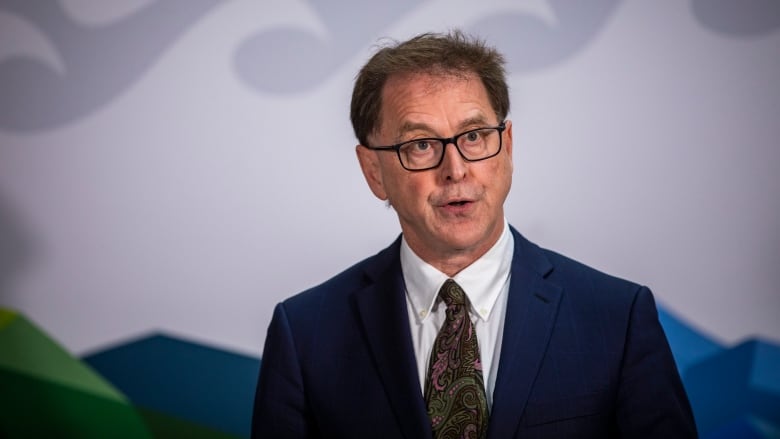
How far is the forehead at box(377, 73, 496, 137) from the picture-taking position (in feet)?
5.45

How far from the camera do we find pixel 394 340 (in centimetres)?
167

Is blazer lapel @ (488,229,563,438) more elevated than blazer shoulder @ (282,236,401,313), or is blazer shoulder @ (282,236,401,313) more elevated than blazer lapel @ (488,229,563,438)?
blazer shoulder @ (282,236,401,313)

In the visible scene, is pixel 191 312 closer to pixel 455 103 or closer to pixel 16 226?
pixel 16 226

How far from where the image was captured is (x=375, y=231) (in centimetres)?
292

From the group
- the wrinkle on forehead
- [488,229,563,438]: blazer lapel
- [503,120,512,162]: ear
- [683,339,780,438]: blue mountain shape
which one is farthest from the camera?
[683,339,780,438]: blue mountain shape

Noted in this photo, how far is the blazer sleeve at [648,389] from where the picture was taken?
5.16ft

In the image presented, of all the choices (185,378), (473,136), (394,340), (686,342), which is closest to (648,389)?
(394,340)

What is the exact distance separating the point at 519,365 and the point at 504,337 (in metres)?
0.06

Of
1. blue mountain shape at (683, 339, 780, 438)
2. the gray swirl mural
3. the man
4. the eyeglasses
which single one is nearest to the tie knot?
the man

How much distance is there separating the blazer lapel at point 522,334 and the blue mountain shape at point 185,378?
5.23 feet

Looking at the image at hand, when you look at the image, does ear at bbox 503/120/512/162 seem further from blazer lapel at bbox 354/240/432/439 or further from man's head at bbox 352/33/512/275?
blazer lapel at bbox 354/240/432/439

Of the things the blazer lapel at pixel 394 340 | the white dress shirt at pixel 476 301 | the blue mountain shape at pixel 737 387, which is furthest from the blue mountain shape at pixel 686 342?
the blazer lapel at pixel 394 340

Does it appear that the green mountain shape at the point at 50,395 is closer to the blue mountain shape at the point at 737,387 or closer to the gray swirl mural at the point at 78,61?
the gray swirl mural at the point at 78,61

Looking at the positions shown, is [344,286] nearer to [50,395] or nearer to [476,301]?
[476,301]
